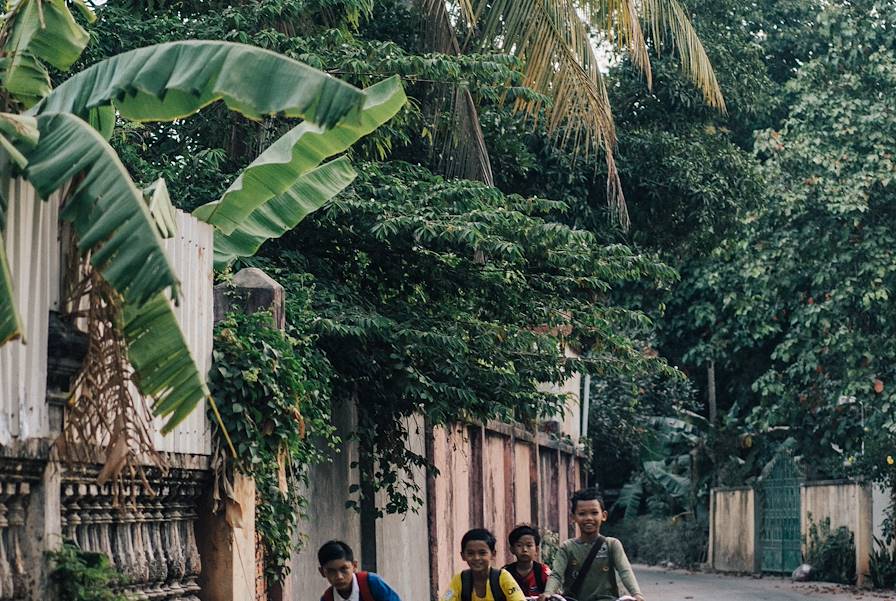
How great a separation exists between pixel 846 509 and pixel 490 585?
2136 cm

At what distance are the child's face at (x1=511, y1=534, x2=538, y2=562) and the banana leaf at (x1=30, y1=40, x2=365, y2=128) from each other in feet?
13.8

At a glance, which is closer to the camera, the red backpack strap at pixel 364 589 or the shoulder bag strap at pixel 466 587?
the red backpack strap at pixel 364 589

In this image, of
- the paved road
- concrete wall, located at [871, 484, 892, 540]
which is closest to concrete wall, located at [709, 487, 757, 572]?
the paved road

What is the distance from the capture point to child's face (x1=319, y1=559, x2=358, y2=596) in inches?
288

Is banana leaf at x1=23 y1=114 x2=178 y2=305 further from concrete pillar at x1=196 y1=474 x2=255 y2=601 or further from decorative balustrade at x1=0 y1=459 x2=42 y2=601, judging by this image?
concrete pillar at x1=196 y1=474 x2=255 y2=601

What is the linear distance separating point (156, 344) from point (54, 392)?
2.23 ft

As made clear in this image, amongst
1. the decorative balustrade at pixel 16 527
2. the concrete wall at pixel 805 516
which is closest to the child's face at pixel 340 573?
the decorative balustrade at pixel 16 527

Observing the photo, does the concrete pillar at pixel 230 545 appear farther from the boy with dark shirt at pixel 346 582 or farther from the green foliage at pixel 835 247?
the green foliage at pixel 835 247

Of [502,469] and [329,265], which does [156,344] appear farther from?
[502,469]

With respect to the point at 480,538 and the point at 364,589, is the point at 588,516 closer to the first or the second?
the point at 480,538

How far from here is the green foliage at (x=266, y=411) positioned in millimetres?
7508

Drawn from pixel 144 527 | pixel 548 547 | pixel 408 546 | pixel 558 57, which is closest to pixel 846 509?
pixel 548 547

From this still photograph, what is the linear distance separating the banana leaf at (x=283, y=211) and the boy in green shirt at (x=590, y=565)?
2285 mm

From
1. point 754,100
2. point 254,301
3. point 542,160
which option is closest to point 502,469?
point 542,160
